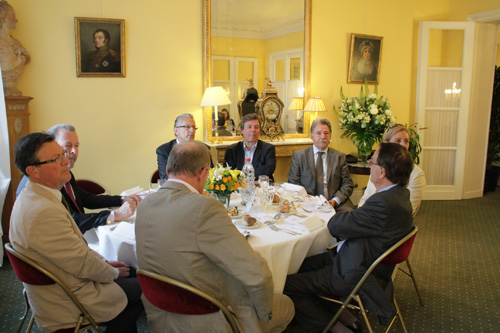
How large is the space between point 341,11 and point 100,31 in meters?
3.52

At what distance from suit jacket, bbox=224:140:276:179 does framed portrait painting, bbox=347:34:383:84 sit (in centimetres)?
250

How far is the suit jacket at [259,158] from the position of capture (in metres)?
4.13

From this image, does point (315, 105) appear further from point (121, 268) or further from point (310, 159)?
point (121, 268)

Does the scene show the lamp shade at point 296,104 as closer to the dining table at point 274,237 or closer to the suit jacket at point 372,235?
the dining table at point 274,237

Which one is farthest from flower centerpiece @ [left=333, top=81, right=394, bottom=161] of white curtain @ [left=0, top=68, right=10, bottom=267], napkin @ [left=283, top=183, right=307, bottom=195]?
white curtain @ [left=0, top=68, right=10, bottom=267]

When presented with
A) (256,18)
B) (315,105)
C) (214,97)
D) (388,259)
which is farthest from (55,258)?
(256,18)

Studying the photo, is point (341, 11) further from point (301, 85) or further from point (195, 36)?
point (195, 36)

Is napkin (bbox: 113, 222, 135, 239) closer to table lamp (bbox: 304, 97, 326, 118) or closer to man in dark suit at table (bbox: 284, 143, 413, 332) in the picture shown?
man in dark suit at table (bbox: 284, 143, 413, 332)

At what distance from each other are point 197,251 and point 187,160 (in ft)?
1.46

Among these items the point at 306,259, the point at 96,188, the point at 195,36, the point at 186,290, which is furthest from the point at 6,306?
the point at 195,36

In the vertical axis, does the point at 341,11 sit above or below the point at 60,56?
above

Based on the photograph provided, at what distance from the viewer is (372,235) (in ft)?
7.24

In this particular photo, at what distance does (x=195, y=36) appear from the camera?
194 inches

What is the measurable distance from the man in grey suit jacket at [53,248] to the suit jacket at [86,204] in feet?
1.54
